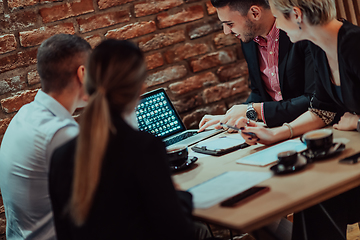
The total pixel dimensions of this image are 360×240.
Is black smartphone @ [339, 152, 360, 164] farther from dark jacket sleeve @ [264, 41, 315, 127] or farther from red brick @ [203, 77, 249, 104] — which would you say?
red brick @ [203, 77, 249, 104]

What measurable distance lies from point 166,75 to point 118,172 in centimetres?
157

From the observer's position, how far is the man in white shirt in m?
1.33

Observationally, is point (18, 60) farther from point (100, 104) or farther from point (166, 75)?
point (100, 104)

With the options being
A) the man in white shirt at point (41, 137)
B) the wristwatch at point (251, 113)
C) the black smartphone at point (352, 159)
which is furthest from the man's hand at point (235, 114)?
the black smartphone at point (352, 159)

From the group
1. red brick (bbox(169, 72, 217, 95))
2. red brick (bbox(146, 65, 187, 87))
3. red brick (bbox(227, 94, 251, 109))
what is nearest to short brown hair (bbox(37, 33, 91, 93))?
red brick (bbox(146, 65, 187, 87))

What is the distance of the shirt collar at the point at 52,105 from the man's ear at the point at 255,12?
1.17 m

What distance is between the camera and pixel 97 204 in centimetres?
96

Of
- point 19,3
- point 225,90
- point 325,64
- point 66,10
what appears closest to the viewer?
point 325,64

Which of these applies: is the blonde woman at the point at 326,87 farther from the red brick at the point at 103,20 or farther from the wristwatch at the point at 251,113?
the red brick at the point at 103,20

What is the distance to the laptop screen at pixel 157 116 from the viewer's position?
6.56ft

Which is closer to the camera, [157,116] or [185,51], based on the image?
[157,116]

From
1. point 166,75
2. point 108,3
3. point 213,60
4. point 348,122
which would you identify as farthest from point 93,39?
point 348,122

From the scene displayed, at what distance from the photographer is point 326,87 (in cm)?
158

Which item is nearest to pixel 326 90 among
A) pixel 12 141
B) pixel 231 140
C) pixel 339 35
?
pixel 339 35
